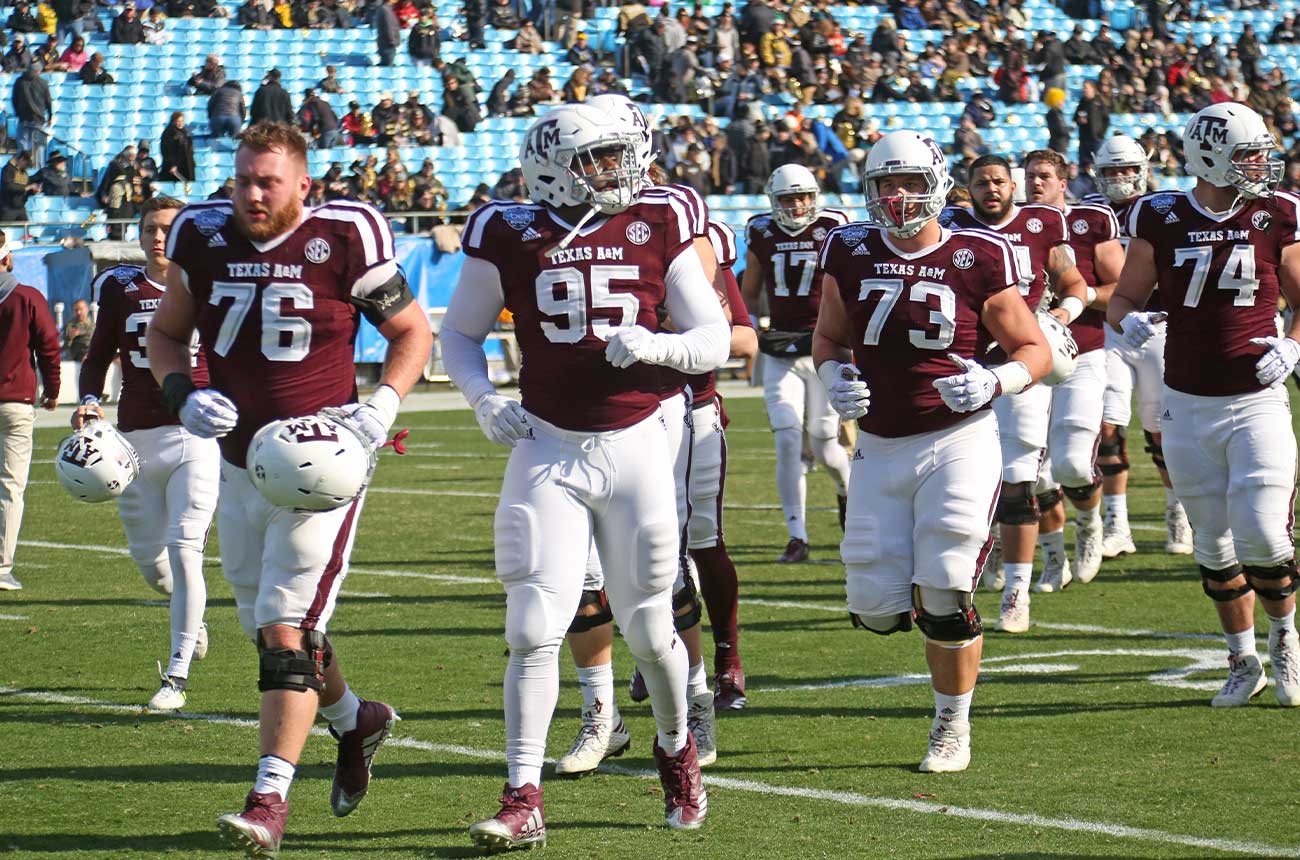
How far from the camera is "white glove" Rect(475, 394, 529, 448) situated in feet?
16.0

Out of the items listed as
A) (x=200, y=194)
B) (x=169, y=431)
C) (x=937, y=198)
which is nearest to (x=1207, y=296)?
(x=937, y=198)

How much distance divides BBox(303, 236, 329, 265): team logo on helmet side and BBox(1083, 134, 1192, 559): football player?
224 inches

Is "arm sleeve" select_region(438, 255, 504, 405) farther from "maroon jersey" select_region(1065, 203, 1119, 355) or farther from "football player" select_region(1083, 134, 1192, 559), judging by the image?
"football player" select_region(1083, 134, 1192, 559)

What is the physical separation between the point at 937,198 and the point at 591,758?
6.46ft

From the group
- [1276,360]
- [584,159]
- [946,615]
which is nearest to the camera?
[584,159]

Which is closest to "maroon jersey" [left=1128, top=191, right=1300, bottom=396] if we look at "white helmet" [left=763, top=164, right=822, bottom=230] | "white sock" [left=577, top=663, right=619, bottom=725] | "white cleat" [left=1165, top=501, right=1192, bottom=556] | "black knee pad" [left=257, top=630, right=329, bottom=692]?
"white sock" [left=577, top=663, right=619, bottom=725]

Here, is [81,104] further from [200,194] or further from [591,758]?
[591,758]

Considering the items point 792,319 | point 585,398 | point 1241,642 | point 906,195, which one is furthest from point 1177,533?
point 585,398

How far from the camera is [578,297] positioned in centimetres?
496

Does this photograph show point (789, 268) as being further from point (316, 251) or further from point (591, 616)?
point (316, 251)

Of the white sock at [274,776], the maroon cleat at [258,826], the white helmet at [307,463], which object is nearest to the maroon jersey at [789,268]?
the white helmet at [307,463]

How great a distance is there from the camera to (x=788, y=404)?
1013 centimetres

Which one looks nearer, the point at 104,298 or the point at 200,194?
the point at 104,298

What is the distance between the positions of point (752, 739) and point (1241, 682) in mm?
1717
